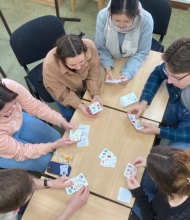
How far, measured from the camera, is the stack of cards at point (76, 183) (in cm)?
212

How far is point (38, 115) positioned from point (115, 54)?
1.07 meters

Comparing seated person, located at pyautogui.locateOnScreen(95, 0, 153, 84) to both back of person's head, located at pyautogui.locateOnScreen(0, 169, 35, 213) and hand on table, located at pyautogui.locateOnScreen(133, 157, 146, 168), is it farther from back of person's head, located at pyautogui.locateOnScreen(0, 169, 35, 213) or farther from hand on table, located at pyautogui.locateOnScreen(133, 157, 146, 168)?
back of person's head, located at pyautogui.locateOnScreen(0, 169, 35, 213)

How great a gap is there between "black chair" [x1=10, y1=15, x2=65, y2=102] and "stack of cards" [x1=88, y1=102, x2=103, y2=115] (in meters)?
0.87

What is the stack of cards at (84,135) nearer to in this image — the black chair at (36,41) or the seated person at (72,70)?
the seated person at (72,70)

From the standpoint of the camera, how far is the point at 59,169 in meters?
2.21

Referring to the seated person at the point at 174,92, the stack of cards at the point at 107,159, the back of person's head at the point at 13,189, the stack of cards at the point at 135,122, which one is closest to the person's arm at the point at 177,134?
the seated person at the point at 174,92

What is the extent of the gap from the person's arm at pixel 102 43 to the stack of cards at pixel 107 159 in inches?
38.3

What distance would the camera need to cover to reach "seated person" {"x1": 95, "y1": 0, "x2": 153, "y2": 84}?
2550 millimetres

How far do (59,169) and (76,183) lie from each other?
198mm

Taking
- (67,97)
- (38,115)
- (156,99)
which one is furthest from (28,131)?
(156,99)

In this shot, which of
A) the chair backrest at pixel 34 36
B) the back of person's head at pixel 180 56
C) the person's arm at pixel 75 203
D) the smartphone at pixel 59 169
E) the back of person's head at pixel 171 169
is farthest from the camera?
the chair backrest at pixel 34 36

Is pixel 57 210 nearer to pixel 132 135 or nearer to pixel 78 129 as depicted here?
pixel 78 129

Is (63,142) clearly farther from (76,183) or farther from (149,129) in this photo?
(149,129)

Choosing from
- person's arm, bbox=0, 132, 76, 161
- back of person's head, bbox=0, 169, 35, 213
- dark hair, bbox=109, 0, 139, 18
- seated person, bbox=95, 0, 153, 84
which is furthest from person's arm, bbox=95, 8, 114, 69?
back of person's head, bbox=0, 169, 35, 213
